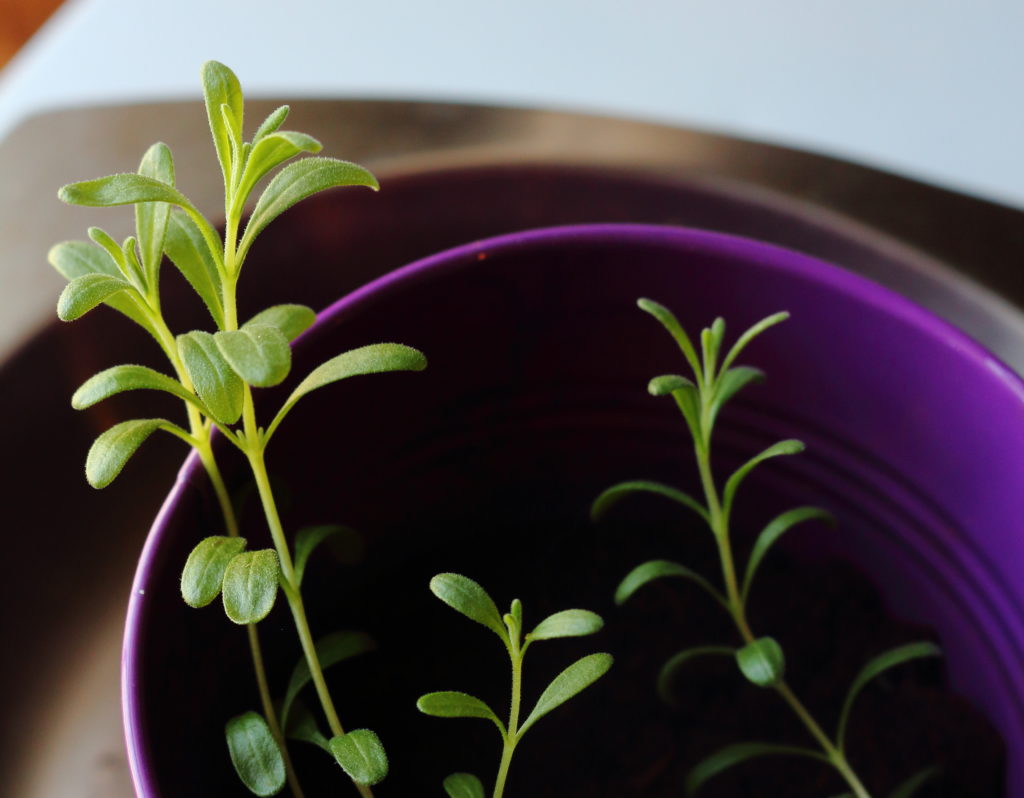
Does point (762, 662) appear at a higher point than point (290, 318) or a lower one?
lower

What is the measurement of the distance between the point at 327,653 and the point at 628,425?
0.19m

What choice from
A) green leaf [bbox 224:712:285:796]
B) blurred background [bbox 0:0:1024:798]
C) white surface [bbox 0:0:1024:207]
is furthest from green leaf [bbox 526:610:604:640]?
white surface [bbox 0:0:1024:207]

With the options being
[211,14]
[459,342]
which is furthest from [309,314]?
[211,14]

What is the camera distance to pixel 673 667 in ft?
1.54

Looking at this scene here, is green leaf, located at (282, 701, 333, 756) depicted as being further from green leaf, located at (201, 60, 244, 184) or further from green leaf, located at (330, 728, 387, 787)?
green leaf, located at (201, 60, 244, 184)

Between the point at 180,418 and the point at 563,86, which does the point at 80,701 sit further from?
the point at 563,86

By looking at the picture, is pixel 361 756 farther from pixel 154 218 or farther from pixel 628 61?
pixel 628 61

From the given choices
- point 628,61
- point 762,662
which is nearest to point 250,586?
point 762,662

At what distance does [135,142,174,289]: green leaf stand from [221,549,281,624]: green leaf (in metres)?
0.11

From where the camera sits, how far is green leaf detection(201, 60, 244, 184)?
0.32m

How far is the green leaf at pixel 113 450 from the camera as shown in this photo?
0.31 m

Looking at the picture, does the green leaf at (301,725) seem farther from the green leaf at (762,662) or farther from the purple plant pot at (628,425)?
the green leaf at (762,662)

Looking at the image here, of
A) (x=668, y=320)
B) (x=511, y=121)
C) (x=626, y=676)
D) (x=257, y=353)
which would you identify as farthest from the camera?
(x=511, y=121)

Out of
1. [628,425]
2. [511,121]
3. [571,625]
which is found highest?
[511,121]
